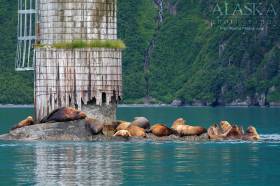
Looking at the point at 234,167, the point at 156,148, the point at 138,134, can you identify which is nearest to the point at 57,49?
the point at 138,134

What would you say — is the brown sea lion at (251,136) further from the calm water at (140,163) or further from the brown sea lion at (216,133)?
the calm water at (140,163)

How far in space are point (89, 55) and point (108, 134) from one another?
5168 mm

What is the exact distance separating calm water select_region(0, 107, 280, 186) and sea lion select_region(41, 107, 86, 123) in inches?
141

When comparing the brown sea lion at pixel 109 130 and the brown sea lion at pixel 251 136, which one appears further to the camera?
the brown sea lion at pixel 251 136

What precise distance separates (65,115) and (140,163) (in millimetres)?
17834

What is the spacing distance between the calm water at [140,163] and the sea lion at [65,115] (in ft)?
11.8

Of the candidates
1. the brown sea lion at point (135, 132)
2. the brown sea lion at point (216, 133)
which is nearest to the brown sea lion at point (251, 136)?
the brown sea lion at point (216, 133)

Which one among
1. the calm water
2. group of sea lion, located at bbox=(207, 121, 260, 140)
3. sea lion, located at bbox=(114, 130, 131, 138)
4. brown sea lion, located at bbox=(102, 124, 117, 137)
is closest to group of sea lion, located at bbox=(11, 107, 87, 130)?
brown sea lion, located at bbox=(102, 124, 117, 137)

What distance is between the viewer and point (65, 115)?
74.1 metres

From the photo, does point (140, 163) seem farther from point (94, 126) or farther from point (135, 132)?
point (135, 132)

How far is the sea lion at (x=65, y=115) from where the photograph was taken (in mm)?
74056

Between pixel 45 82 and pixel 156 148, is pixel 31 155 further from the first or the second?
pixel 45 82

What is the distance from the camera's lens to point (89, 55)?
7619 cm

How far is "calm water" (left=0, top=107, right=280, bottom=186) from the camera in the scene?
48.9 metres
